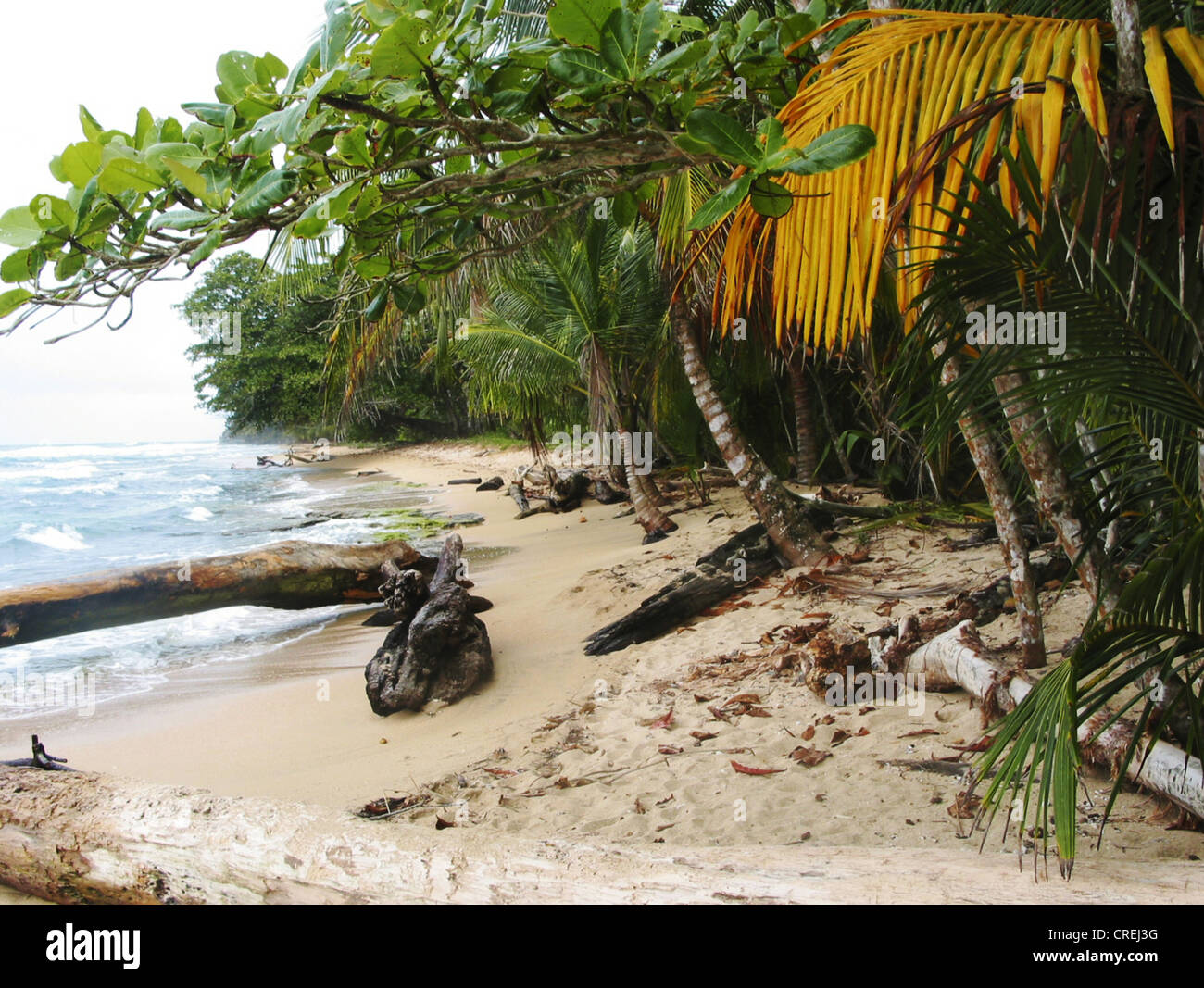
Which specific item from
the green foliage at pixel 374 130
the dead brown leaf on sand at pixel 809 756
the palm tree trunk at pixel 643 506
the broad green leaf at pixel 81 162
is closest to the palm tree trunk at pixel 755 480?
the palm tree trunk at pixel 643 506

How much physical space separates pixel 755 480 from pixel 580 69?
578cm

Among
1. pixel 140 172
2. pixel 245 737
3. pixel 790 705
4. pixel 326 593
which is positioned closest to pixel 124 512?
pixel 326 593

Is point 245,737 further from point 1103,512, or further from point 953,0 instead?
point 953,0

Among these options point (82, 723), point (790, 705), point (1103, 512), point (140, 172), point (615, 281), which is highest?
point (615, 281)

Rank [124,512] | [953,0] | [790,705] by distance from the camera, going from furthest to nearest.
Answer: [124,512], [790,705], [953,0]

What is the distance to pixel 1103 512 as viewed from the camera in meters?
2.44

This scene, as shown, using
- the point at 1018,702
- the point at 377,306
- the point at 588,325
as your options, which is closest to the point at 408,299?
the point at 377,306

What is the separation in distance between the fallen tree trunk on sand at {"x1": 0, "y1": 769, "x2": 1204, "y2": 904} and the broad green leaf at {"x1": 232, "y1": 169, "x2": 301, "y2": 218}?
176 centimetres

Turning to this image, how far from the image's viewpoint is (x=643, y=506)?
33.6 feet

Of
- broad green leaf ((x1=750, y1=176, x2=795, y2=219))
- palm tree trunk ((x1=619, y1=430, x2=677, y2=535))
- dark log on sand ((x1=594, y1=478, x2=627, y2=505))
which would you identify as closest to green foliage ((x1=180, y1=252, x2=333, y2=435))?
dark log on sand ((x1=594, y1=478, x2=627, y2=505))

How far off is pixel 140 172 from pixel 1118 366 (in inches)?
82.7

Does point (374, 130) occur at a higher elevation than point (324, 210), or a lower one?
higher

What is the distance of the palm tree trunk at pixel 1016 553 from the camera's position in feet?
12.9

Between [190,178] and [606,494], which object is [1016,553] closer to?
[190,178]
